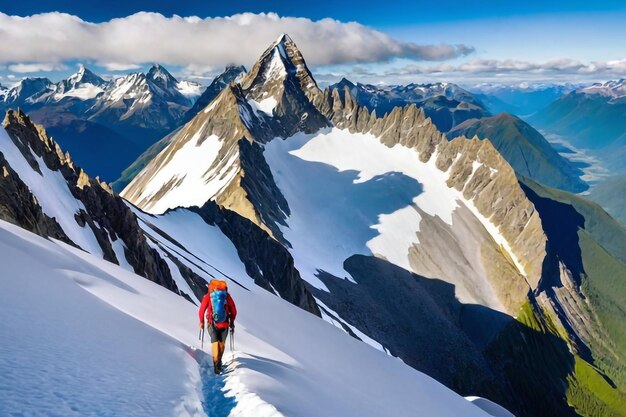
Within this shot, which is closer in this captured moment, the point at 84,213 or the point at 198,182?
the point at 84,213

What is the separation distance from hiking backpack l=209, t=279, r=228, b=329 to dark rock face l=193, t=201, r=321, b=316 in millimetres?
70849

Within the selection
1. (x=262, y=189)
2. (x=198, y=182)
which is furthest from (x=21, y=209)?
(x=198, y=182)

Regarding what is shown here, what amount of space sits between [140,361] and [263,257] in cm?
8830

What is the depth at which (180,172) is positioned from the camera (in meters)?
200

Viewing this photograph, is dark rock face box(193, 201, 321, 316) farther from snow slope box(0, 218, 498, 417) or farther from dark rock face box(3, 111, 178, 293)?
snow slope box(0, 218, 498, 417)

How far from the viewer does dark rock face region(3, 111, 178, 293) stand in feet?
154

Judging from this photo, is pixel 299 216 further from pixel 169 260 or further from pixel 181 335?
pixel 181 335

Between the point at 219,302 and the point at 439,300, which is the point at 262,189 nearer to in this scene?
the point at 439,300

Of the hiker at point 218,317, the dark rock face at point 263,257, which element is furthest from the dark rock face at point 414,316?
the hiker at point 218,317

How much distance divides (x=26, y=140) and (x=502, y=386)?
153 metres

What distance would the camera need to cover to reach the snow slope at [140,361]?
455 inches

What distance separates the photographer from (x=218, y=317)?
18.7 meters

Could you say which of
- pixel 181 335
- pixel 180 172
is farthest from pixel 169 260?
pixel 180 172

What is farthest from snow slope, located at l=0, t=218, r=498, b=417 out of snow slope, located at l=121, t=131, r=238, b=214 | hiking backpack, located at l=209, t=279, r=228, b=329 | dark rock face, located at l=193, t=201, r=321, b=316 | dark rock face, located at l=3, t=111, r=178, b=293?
snow slope, located at l=121, t=131, r=238, b=214
